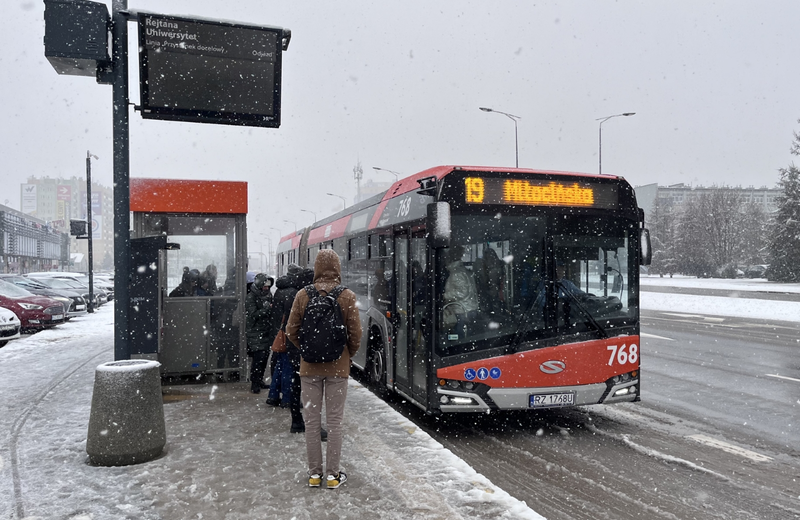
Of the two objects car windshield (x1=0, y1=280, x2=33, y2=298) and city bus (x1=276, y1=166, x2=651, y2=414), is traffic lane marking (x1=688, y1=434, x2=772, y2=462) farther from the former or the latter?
car windshield (x1=0, y1=280, x2=33, y2=298)

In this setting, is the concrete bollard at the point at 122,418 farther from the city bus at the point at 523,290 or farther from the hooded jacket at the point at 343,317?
the city bus at the point at 523,290

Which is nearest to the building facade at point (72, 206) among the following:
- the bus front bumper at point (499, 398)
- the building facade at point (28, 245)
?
the building facade at point (28, 245)

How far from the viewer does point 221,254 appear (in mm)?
9500

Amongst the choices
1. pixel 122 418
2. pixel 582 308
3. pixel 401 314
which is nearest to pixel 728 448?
pixel 582 308

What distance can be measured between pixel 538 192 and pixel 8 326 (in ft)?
44.6

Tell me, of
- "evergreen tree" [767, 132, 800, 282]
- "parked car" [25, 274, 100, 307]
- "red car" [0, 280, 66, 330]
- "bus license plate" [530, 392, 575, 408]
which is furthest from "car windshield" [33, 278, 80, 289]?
"evergreen tree" [767, 132, 800, 282]

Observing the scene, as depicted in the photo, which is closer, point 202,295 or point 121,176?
point 121,176

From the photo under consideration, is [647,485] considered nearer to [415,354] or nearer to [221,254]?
[415,354]

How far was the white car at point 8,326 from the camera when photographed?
14914 millimetres

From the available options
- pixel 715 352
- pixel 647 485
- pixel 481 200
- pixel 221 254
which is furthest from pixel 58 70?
pixel 715 352

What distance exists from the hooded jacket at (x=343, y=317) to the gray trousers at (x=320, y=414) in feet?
0.24

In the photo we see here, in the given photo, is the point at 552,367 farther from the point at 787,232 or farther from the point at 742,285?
the point at 787,232

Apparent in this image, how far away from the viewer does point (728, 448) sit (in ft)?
20.6

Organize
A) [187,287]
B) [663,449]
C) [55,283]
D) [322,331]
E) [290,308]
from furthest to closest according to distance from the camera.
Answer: [55,283]
[187,287]
[290,308]
[663,449]
[322,331]
